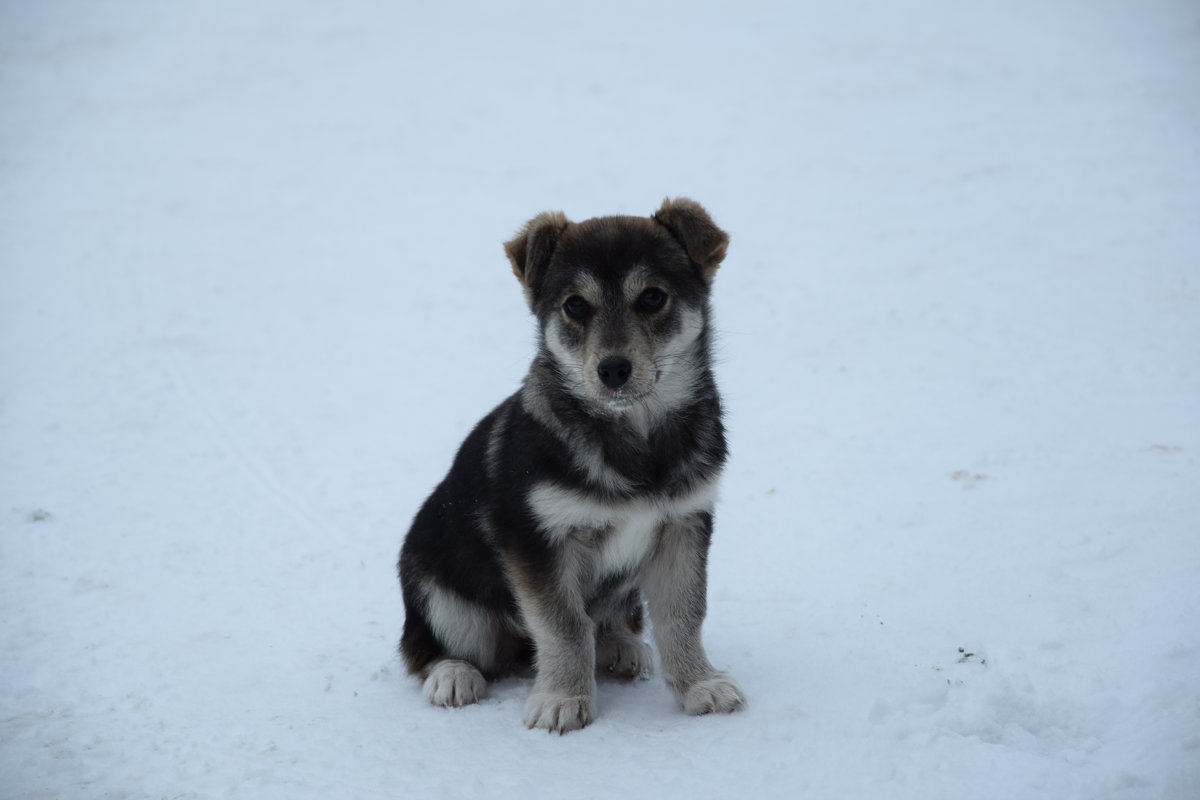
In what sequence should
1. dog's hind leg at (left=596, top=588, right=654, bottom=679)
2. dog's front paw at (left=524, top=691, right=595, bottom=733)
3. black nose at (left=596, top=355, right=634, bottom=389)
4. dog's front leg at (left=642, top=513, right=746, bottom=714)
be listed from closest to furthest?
black nose at (left=596, top=355, right=634, bottom=389)
dog's front paw at (left=524, top=691, right=595, bottom=733)
dog's front leg at (left=642, top=513, right=746, bottom=714)
dog's hind leg at (left=596, top=588, right=654, bottom=679)

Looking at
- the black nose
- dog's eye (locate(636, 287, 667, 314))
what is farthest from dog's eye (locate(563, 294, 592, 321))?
the black nose

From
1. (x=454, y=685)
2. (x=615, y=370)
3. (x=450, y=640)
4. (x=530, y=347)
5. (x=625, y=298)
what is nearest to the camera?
(x=615, y=370)

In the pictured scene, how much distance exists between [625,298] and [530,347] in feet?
21.0

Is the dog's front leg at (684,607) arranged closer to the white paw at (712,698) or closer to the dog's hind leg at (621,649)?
the white paw at (712,698)

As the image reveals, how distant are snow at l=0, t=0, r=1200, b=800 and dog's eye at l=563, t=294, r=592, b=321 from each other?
1.04 meters

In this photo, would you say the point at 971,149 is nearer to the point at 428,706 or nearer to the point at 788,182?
the point at 788,182

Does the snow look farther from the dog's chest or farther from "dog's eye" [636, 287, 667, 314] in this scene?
"dog's eye" [636, 287, 667, 314]

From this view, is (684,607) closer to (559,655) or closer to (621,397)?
(559,655)

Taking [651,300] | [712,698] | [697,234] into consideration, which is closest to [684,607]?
[712,698]

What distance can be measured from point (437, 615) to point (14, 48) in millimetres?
19822

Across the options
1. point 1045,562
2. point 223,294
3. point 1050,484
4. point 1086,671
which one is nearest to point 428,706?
point 1086,671

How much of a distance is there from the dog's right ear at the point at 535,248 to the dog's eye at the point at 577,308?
0.31 meters

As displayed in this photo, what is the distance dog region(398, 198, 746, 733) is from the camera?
433 centimetres

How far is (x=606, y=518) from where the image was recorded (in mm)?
4266
